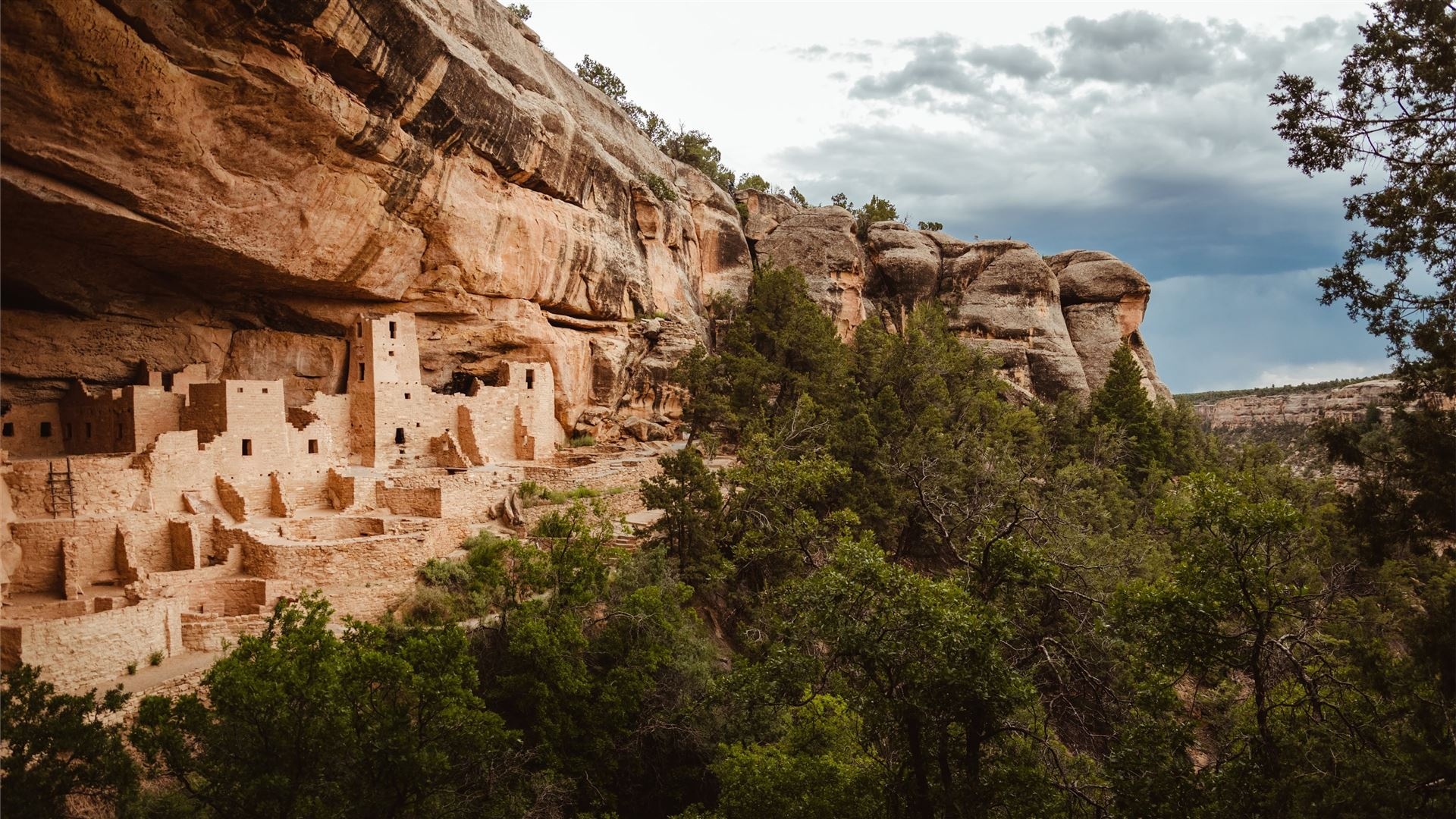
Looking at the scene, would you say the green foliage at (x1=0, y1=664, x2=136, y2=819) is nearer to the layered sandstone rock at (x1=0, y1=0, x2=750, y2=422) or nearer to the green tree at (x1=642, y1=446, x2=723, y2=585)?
the layered sandstone rock at (x1=0, y1=0, x2=750, y2=422)

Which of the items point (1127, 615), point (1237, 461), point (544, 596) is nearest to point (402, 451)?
point (544, 596)

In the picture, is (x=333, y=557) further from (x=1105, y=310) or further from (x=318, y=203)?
(x=1105, y=310)

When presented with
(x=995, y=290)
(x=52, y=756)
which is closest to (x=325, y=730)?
(x=52, y=756)

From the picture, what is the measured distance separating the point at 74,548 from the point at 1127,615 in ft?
50.1

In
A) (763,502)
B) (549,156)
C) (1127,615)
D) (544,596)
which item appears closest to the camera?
(1127,615)

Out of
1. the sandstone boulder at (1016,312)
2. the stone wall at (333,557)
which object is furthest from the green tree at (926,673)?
the sandstone boulder at (1016,312)

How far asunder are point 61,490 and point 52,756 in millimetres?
6854

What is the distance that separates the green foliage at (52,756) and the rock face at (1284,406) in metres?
54.3

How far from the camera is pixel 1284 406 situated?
212 ft

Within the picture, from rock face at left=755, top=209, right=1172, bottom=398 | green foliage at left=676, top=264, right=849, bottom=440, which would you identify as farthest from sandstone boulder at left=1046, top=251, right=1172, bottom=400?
green foliage at left=676, top=264, right=849, bottom=440

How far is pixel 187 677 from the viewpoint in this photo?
461 inches

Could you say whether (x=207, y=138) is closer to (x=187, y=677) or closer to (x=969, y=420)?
(x=187, y=677)

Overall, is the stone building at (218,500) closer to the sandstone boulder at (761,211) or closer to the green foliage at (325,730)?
the green foliage at (325,730)

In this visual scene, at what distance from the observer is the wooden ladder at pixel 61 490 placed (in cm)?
1331
